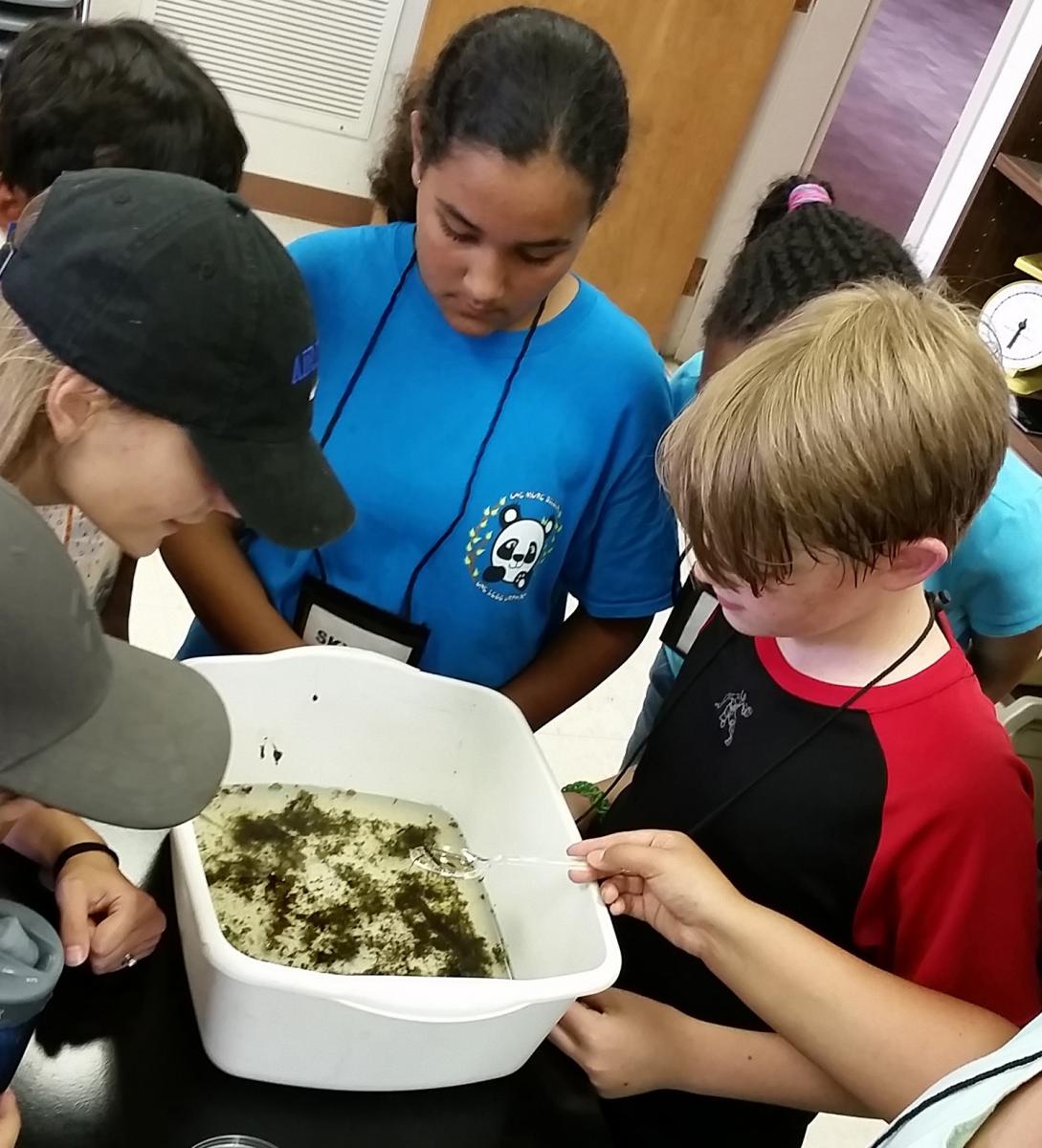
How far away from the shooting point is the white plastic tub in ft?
2.33

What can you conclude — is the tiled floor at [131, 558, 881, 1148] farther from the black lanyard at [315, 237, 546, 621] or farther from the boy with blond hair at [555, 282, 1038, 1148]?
the boy with blond hair at [555, 282, 1038, 1148]

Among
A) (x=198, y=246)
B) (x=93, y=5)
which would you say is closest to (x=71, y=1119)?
(x=198, y=246)

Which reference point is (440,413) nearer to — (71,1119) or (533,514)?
(533,514)

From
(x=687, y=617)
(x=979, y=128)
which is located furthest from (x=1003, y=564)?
(x=979, y=128)

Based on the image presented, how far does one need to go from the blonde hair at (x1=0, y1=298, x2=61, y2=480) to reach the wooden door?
2281 millimetres

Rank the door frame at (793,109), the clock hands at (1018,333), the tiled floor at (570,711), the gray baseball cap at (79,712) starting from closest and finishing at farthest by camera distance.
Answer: the gray baseball cap at (79,712), the clock hands at (1018,333), the tiled floor at (570,711), the door frame at (793,109)

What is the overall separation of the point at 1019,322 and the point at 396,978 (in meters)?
1.70

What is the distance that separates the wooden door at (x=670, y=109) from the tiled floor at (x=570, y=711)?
1301 mm

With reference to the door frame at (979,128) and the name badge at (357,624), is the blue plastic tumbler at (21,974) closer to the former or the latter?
the name badge at (357,624)

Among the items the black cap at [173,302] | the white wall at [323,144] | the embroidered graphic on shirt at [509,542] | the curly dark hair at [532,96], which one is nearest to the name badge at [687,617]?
the embroidered graphic on shirt at [509,542]

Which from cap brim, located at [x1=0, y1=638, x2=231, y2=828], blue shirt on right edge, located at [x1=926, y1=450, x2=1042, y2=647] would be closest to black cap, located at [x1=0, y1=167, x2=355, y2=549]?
cap brim, located at [x1=0, y1=638, x2=231, y2=828]

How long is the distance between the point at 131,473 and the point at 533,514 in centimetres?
40

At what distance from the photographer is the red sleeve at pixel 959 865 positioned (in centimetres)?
79

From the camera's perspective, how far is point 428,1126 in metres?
0.77
